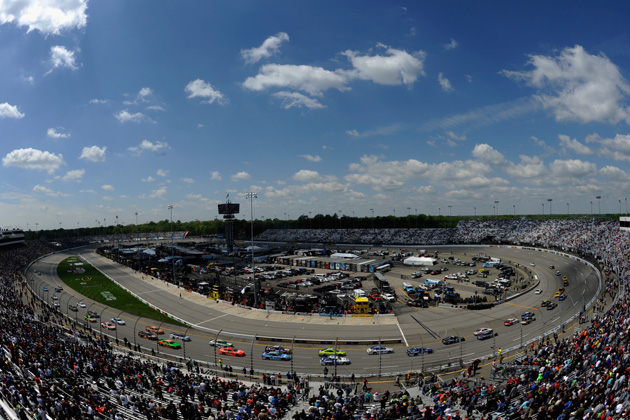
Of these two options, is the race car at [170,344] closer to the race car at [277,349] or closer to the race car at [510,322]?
the race car at [277,349]

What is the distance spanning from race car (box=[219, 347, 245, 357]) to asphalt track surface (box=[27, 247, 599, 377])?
54cm

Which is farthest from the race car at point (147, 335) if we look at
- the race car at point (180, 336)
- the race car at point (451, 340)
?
the race car at point (451, 340)

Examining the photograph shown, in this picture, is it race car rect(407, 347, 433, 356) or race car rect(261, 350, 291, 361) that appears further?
race car rect(261, 350, 291, 361)

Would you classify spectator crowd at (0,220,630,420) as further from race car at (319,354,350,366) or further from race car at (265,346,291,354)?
race car at (265,346,291,354)

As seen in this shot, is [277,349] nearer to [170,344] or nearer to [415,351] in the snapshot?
[170,344]

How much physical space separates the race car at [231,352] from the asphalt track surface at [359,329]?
54 centimetres

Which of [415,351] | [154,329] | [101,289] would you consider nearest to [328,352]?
[415,351]

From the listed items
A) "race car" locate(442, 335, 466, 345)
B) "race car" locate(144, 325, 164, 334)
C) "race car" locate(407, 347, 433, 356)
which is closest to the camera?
"race car" locate(407, 347, 433, 356)

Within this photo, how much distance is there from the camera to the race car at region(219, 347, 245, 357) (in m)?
34.1

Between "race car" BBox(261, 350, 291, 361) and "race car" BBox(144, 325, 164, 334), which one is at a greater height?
"race car" BBox(261, 350, 291, 361)

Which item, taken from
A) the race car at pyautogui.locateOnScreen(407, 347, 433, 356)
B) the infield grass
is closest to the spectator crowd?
the race car at pyautogui.locateOnScreen(407, 347, 433, 356)

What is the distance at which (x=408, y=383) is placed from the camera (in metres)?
26.0

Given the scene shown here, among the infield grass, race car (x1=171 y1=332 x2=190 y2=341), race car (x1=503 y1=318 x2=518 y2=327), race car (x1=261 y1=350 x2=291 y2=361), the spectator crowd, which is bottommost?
the infield grass

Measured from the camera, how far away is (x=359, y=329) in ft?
131
